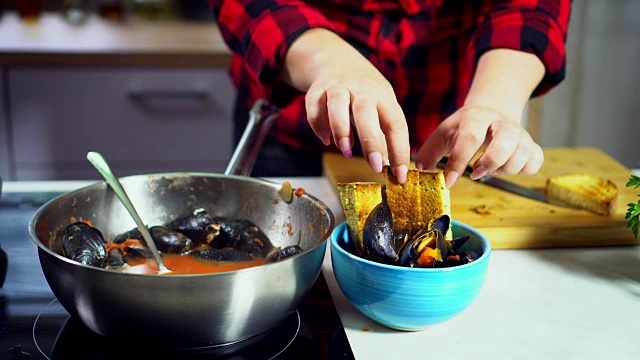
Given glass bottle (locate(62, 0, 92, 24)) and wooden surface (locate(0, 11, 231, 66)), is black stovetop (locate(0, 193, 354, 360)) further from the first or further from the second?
glass bottle (locate(62, 0, 92, 24))

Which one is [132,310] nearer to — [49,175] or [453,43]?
[453,43]

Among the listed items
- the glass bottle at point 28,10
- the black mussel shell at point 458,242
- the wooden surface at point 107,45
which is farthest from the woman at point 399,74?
the glass bottle at point 28,10

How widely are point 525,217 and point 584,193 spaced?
0.11 metres

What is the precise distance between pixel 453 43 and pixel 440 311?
2.57 ft

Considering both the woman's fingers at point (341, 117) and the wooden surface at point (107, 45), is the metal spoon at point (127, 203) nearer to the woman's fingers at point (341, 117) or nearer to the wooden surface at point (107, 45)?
the woman's fingers at point (341, 117)

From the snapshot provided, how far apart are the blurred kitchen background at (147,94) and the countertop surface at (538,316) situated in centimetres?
140

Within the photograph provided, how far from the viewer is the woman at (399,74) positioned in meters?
0.89

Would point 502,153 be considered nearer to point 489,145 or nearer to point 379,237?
point 489,145

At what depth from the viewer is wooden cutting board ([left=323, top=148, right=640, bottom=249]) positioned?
107cm

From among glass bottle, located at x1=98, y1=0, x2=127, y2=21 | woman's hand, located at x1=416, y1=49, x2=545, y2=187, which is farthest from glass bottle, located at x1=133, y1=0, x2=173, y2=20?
woman's hand, located at x1=416, y1=49, x2=545, y2=187

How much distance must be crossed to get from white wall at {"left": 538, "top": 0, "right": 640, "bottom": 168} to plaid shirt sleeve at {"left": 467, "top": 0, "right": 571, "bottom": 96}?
1.41m

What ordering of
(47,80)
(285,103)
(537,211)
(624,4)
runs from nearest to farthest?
(537,211) → (285,103) → (47,80) → (624,4)

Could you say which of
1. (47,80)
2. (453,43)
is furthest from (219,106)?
(453,43)

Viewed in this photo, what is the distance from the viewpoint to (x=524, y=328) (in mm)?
833
